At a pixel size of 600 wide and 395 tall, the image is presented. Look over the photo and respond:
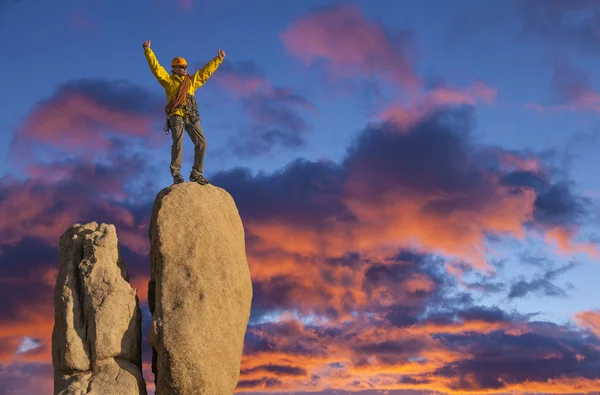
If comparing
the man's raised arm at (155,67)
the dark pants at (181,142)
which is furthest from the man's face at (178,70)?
the dark pants at (181,142)

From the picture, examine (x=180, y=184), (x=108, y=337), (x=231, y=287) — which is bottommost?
(x=108, y=337)

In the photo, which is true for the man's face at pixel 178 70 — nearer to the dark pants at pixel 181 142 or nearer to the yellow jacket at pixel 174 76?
the yellow jacket at pixel 174 76

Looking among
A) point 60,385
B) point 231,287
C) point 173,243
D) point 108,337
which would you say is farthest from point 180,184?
point 60,385

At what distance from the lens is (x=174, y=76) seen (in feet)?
81.8

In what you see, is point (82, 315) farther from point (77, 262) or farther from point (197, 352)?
point (197, 352)

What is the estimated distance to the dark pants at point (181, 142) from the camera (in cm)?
A: 2450

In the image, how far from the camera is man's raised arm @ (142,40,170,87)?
80.9ft

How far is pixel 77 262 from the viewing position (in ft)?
73.6

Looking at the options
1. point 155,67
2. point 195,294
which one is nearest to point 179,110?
point 155,67

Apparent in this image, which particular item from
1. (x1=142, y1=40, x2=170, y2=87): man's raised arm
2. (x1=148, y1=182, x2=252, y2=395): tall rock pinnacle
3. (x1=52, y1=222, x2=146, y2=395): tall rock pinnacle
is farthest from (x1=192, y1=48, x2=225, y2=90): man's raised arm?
(x1=52, y1=222, x2=146, y2=395): tall rock pinnacle

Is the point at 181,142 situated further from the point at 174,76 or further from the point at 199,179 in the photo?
the point at 174,76

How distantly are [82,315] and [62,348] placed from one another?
104 cm

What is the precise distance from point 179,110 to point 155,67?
157cm

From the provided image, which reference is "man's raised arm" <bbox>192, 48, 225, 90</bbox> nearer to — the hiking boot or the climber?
the climber
